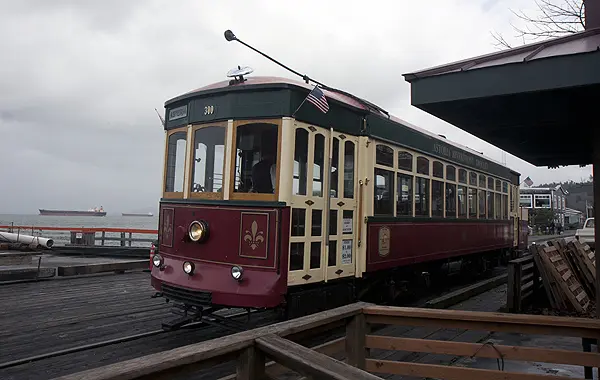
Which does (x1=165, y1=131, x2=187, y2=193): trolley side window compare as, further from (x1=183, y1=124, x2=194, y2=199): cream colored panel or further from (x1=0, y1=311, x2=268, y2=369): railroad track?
(x1=0, y1=311, x2=268, y2=369): railroad track

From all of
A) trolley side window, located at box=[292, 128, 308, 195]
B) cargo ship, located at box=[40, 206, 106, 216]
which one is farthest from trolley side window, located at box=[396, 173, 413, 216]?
cargo ship, located at box=[40, 206, 106, 216]

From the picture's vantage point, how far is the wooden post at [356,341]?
10.9ft

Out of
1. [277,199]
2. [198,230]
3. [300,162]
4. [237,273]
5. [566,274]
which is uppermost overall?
[300,162]

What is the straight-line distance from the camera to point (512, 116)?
173 inches

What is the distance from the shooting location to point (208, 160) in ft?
20.7

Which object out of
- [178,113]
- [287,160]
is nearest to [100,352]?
[287,160]

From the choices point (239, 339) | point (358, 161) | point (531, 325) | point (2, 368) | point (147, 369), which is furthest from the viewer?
point (358, 161)

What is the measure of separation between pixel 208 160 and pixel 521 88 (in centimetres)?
407

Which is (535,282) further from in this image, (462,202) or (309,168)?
(309,168)

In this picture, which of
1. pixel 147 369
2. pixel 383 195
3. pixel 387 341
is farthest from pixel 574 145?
pixel 147 369

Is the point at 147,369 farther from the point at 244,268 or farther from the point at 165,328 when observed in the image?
the point at 165,328

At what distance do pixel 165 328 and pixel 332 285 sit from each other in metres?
2.32

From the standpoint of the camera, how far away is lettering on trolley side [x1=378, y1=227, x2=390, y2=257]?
23.9 feet

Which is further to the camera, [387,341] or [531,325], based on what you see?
[387,341]
